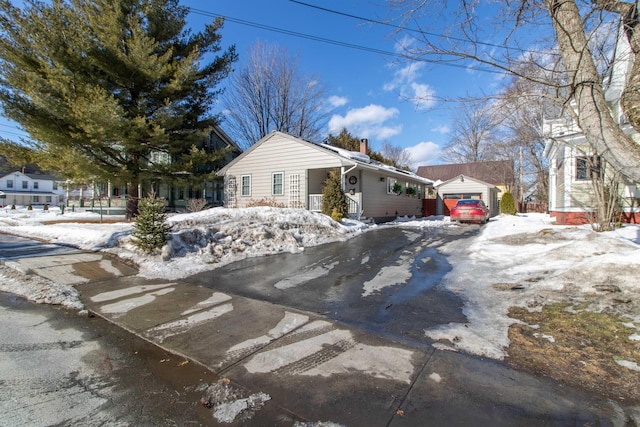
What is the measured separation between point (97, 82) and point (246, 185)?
864cm

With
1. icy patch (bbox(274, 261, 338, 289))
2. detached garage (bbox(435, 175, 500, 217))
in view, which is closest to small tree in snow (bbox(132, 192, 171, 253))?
icy patch (bbox(274, 261, 338, 289))

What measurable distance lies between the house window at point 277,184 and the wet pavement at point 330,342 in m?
11.3

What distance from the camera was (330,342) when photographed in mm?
3170

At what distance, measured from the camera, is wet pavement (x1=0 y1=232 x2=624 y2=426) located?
2.12 m

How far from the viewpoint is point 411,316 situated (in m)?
3.87

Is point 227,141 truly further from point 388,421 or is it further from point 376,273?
point 388,421

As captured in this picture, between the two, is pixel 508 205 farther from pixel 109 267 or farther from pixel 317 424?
pixel 317 424

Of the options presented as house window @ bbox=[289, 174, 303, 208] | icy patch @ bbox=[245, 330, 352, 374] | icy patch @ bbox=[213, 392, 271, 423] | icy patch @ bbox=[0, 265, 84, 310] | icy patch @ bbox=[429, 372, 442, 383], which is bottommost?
icy patch @ bbox=[213, 392, 271, 423]

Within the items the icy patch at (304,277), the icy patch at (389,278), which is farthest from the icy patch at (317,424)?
the icy patch at (304,277)

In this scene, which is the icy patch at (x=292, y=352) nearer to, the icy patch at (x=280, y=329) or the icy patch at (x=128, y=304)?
the icy patch at (x=280, y=329)

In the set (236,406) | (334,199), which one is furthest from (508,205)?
(236,406)

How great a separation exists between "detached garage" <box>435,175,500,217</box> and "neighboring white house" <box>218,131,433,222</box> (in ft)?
27.6

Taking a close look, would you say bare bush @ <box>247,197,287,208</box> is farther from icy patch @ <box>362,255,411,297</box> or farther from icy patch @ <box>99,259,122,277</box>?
icy patch @ <box>362,255,411,297</box>

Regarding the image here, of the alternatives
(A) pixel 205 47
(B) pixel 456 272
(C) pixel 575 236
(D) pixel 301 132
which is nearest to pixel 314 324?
(B) pixel 456 272
